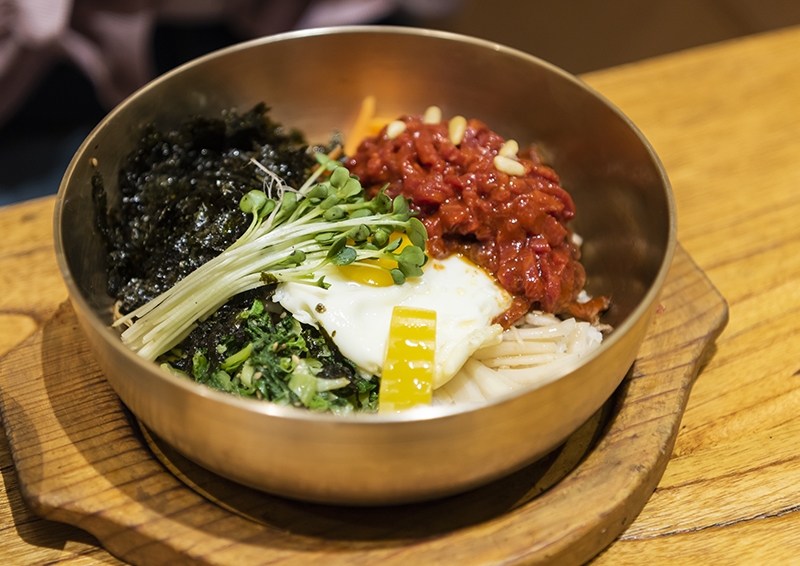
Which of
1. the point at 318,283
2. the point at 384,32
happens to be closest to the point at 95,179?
the point at 318,283

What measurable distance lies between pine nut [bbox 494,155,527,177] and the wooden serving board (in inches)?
27.6

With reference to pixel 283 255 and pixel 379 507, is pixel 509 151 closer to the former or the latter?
pixel 283 255

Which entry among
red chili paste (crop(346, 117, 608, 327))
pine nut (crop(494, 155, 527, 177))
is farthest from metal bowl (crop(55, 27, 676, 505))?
pine nut (crop(494, 155, 527, 177))

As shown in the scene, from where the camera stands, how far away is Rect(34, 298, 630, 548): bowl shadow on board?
1597 mm

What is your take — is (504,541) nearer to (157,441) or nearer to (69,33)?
(157,441)

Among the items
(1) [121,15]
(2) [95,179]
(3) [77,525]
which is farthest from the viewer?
(1) [121,15]

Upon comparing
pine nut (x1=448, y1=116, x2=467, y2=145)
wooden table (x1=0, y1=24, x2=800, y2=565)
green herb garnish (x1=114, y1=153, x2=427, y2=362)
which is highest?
pine nut (x1=448, y1=116, x2=467, y2=145)

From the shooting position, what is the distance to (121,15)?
3.59 meters

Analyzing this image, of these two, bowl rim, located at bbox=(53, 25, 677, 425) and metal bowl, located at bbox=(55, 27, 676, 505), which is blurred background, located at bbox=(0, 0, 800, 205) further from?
bowl rim, located at bbox=(53, 25, 677, 425)

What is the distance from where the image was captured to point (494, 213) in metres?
2.09

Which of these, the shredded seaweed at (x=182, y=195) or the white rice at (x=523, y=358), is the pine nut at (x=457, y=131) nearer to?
the shredded seaweed at (x=182, y=195)

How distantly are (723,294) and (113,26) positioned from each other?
319 cm

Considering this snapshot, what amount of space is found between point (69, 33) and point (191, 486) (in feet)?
9.16

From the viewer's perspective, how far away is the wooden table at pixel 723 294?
1.70 metres
